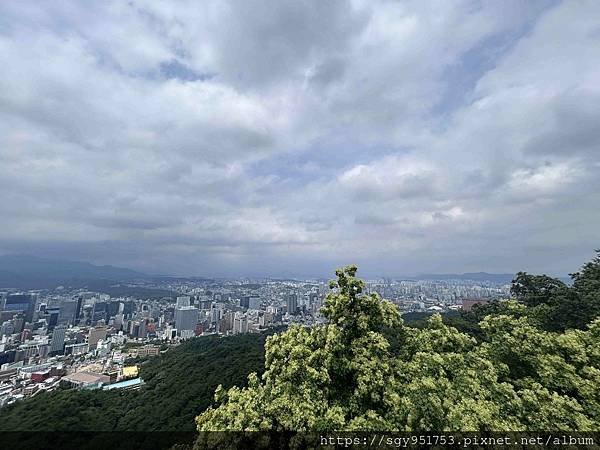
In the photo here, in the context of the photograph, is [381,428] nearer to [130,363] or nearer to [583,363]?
[583,363]

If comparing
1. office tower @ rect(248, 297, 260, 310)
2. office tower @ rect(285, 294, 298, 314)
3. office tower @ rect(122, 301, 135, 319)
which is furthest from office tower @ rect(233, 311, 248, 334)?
office tower @ rect(122, 301, 135, 319)

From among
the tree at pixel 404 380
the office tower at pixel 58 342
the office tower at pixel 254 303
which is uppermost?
the tree at pixel 404 380

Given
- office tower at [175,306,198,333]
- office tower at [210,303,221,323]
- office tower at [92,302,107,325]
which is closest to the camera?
office tower at [175,306,198,333]

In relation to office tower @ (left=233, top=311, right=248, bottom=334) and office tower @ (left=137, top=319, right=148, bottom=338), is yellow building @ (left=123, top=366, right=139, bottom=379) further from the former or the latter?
office tower @ (left=137, top=319, right=148, bottom=338)

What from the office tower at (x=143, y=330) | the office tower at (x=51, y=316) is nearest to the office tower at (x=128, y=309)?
the office tower at (x=51, y=316)

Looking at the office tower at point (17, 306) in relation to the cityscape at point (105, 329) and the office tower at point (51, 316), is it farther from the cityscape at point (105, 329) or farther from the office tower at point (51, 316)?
the office tower at point (51, 316)

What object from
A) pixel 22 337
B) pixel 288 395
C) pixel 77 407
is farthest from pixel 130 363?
pixel 288 395
